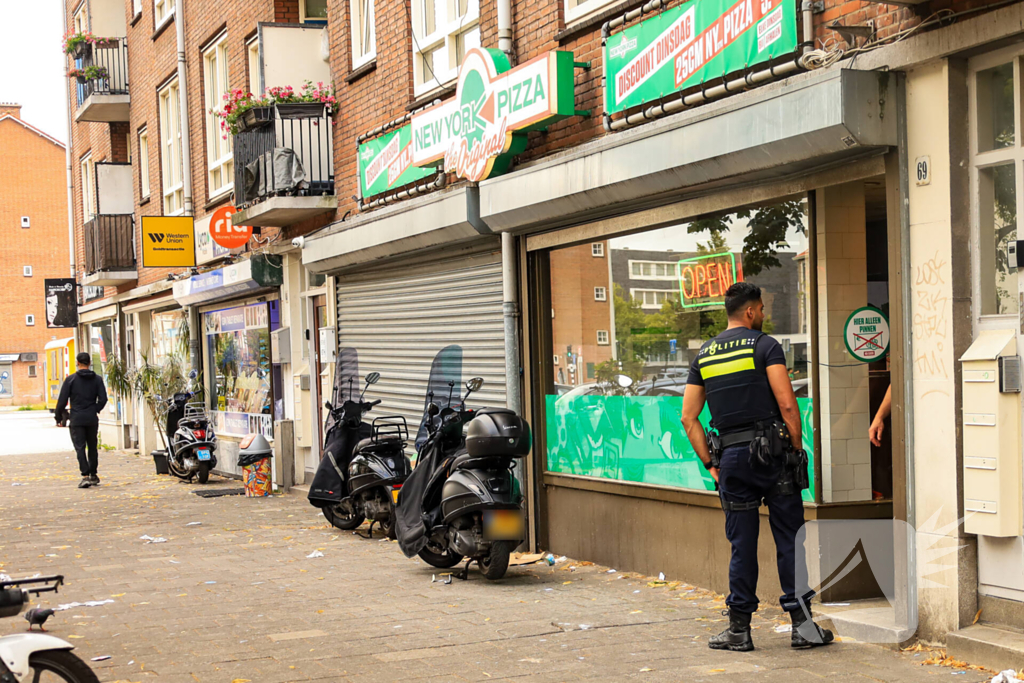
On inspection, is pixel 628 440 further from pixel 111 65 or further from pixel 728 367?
pixel 111 65

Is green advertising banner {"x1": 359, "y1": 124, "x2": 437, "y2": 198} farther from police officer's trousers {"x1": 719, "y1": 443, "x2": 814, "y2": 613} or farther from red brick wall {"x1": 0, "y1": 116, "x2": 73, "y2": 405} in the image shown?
red brick wall {"x1": 0, "y1": 116, "x2": 73, "y2": 405}

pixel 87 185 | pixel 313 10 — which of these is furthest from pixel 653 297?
pixel 87 185

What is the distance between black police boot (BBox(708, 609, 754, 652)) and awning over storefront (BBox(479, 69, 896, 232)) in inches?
102

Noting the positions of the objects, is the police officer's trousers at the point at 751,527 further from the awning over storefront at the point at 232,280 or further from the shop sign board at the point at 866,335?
the awning over storefront at the point at 232,280

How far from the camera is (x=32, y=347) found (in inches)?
2697

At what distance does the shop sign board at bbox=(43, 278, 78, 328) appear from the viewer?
30.8 meters

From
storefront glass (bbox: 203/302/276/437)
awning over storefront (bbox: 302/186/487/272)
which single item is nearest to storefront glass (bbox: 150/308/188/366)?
storefront glass (bbox: 203/302/276/437)

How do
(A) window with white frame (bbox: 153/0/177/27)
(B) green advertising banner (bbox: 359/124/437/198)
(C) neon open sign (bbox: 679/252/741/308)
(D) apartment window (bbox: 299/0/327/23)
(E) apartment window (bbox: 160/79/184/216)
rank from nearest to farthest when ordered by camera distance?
(C) neon open sign (bbox: 679/252/741/308) → (B) green advertising banner (bbox: 359/124/437/198) → (D) apartment window (bbox: 299/0/327/23) → (A) window with white frame (bbox: 153/0/177/27) → (E) apartment window (bbox: 160/79/184/216)

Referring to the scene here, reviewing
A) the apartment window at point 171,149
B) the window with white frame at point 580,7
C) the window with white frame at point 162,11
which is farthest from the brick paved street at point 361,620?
the window with white frame at point 162,11

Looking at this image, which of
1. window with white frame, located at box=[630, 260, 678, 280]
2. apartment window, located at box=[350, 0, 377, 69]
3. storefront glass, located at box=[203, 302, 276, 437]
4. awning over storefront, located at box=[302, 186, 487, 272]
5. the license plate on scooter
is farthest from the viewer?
storefront glass, located at box=[203, 302, 276, 437]

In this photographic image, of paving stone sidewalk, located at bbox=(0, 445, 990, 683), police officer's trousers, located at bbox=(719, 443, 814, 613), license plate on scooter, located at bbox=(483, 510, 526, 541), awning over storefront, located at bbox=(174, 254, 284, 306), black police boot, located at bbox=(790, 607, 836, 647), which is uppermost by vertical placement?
awning over storefront, located at bbox=(174, 254, 284, 306)

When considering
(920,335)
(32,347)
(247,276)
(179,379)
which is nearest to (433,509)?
(920,335)

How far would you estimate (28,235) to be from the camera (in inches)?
2630

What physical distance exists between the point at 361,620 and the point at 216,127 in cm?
1397
